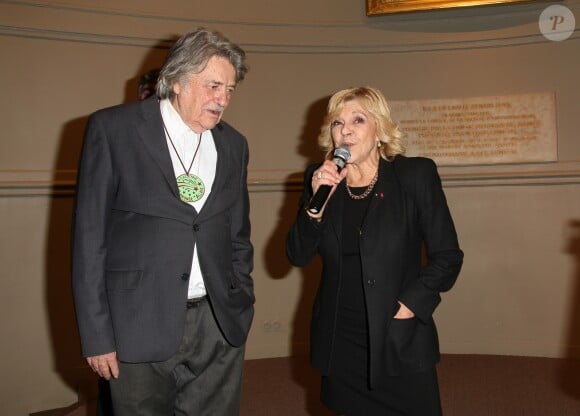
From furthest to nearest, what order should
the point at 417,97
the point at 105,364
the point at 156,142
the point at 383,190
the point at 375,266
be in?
the point at 417,97, the point at 383,190, the point at 375,266, the point at 156,142, the point at 105,364

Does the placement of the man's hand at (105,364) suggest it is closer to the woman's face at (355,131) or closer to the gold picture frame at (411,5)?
the woman's face at (355,131)

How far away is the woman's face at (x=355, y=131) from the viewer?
93.2 inches

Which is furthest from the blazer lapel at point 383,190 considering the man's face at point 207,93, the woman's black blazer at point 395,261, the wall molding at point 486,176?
the wall molding at point 486,176

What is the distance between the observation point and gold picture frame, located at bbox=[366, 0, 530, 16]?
4.89 meters

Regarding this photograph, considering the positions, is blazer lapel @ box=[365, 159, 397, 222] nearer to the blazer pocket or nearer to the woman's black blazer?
the woman's black blazer

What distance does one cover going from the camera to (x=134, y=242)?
1928 millimetres

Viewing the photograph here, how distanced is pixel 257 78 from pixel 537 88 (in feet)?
7.67

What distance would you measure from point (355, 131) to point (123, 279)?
1.07 metres

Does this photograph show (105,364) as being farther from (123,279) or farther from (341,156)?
(341,156)

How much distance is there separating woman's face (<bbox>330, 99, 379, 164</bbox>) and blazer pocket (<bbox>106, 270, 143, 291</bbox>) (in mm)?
957

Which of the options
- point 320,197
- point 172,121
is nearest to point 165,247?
point 172,121

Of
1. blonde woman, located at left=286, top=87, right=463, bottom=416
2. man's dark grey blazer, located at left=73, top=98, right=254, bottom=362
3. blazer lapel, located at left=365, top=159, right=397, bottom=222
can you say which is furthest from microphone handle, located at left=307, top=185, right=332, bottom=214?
man's dark grey blazer, located at left=73, top=98, right=254, bottom=362

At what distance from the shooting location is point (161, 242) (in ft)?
6.37

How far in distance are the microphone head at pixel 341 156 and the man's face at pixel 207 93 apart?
1.59 feet
